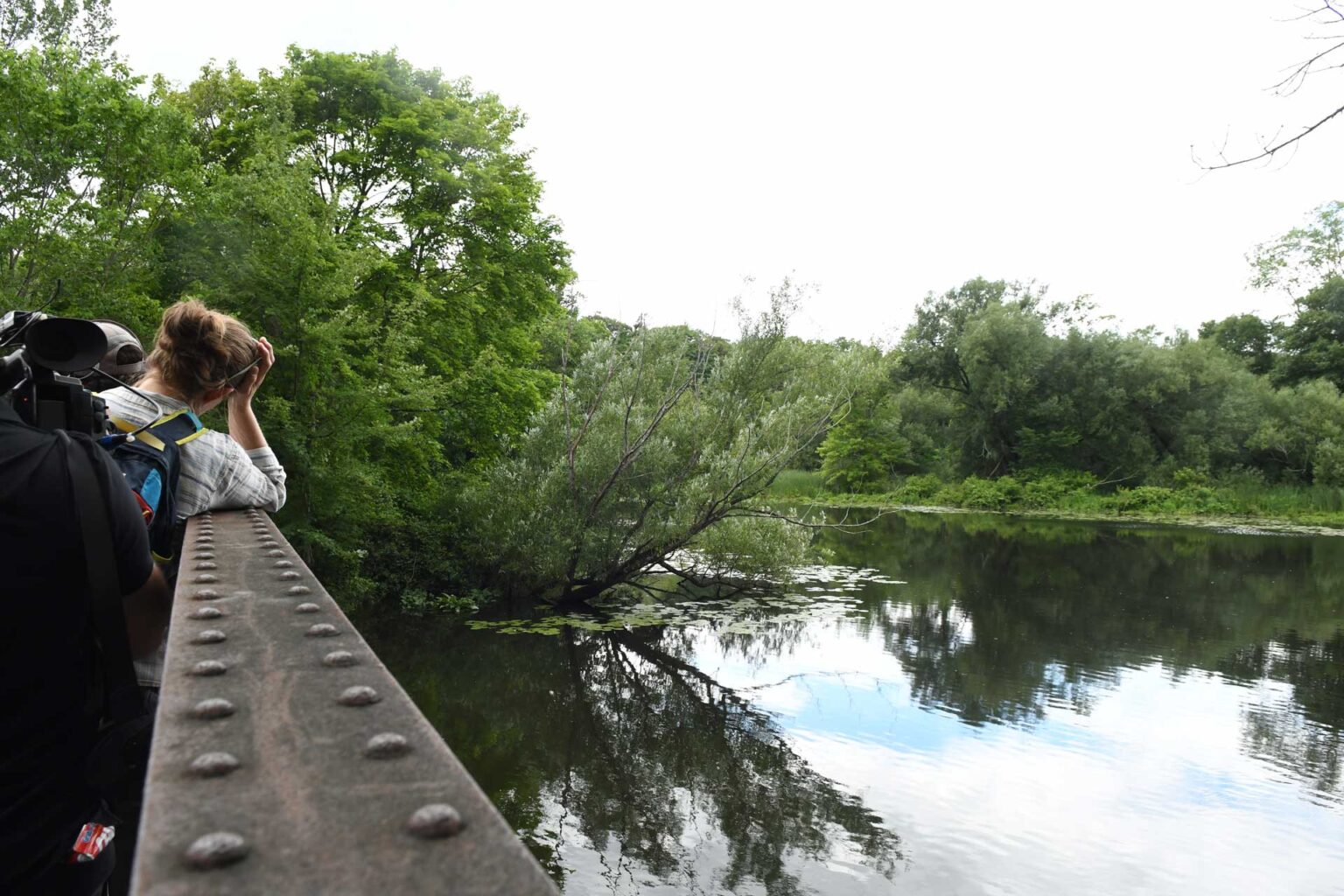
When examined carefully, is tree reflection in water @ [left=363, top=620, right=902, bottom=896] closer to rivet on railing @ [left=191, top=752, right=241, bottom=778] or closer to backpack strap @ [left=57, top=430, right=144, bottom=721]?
backpack strap @ [left=57, top=430, right=144, bottom=721]

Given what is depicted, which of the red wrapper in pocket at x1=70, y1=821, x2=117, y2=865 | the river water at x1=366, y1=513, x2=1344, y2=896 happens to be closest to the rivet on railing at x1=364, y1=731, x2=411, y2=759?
the red wrapper in pocket at x1=70, y1=821, x2=117, y2=865

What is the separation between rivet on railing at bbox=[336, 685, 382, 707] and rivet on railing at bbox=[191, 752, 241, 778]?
14 centimetres

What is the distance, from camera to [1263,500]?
34.5 meters

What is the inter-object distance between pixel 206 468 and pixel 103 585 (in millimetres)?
853

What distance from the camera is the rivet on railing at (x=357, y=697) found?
947 mm

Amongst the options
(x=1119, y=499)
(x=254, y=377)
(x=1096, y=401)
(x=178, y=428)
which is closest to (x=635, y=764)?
(x=254, y=377)

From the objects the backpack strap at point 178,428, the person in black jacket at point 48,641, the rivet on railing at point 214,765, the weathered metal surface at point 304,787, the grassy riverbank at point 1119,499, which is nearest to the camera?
the weathered metal surface at point 304,787

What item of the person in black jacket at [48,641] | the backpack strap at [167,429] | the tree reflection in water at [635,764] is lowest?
the tree reflection in water at [635,764]

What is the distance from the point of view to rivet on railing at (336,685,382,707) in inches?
37.3

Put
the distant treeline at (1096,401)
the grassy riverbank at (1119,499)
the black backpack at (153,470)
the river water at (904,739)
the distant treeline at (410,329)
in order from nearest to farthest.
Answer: the black backpack at (153,470), the river water at (904,739), the distant treeline at (410,329), the grassy riverbank at (1119,499), the distant treeline at (1096,401)

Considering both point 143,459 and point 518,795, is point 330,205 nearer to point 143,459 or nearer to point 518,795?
point 518,795

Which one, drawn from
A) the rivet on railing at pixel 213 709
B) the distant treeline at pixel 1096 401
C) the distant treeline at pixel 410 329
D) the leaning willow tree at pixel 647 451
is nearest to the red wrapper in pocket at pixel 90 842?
the rivet on railing at pixel 213 709

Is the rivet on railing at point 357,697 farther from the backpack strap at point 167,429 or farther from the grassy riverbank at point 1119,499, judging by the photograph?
the grassy riverbank at point 1119,499

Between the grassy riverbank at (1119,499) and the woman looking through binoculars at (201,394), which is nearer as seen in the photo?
the woman looking through binoculars at (201,394)
